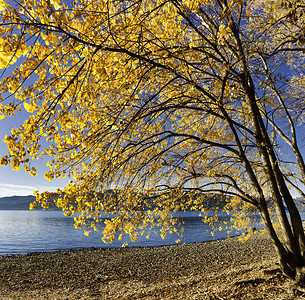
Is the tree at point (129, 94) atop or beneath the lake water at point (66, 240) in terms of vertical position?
atop

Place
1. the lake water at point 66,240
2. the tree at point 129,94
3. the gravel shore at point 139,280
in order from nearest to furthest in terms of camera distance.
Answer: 1. the tree at point 129,94
2. the gravel shore at point 139,280
3. the lake water at point 66,240

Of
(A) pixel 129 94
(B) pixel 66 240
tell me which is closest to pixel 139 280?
(A) pixel 129 94

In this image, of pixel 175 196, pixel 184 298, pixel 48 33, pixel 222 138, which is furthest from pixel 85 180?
pixel 184 298

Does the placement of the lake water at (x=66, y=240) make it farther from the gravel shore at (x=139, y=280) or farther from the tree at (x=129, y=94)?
the tree at (x=129, y=94)

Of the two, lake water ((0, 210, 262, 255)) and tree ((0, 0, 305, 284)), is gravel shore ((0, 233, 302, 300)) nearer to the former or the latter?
tree ((0, 0, 305, 284))

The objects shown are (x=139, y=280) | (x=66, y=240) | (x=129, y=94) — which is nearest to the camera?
(x=129, y=94)

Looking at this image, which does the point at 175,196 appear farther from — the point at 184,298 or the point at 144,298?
the point at 144,298

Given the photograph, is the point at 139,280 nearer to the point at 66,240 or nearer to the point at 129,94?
the point at 129,94

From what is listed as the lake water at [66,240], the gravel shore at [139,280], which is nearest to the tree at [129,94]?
the gravel shore at [139,280]

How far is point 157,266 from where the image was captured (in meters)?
21.0

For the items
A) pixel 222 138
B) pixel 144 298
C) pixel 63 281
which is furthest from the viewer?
pixel 63 281

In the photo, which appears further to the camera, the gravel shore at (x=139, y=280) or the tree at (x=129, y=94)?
the gravel shore at (x=139, y=280)

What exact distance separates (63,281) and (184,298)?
482 inches

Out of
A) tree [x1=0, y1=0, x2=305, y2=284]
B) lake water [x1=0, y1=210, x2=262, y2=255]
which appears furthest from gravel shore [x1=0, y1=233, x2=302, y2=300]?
lake water [x1=0, y1=210, x2=262, y2=255]
